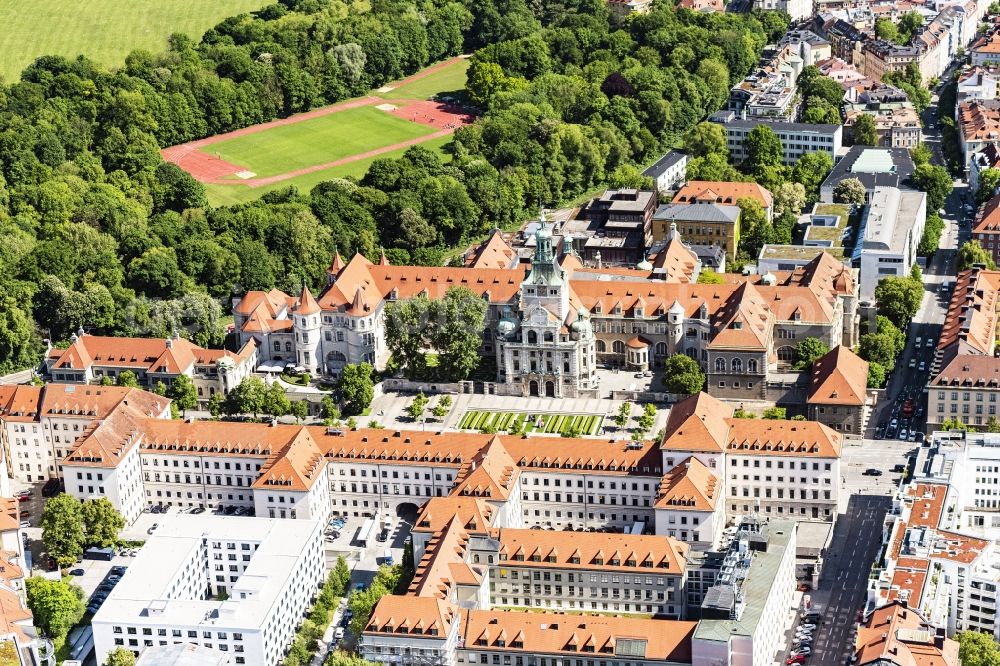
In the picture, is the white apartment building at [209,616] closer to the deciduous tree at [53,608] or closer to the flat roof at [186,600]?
the flat roof at [186,600]

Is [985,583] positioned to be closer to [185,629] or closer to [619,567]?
[619,567]

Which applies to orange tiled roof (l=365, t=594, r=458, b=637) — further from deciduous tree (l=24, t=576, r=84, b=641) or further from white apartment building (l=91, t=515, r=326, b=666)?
deciduous tree (l=24, t=576, r=84, b=641)

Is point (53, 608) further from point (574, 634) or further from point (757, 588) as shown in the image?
point (757, 588)

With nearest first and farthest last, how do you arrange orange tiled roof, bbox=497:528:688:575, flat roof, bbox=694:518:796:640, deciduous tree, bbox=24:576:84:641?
flat roof, bbox=694:518:796:640
orange tiled roof, bbox=497:528:688:575
deciduous tree, bbox=24:576:84:641

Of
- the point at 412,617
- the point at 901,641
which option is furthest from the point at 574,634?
the point at 901,641

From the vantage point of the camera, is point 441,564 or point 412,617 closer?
point 412,617

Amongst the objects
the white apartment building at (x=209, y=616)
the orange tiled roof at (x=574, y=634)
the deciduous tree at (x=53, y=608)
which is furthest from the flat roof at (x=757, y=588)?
the deciduous tree at (x=53, y=608)

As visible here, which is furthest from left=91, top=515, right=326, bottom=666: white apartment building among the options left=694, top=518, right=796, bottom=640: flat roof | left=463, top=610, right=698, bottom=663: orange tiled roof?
left=694, top=518, right=796, bottom=640: flat roof

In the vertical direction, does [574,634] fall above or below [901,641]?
below

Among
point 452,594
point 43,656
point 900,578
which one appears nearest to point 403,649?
point 452,594

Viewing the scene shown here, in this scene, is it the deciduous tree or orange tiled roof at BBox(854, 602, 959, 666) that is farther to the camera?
the deciduous tree

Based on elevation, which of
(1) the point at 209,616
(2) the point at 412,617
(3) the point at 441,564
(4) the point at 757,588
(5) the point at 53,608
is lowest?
(5) the point at 53,608
